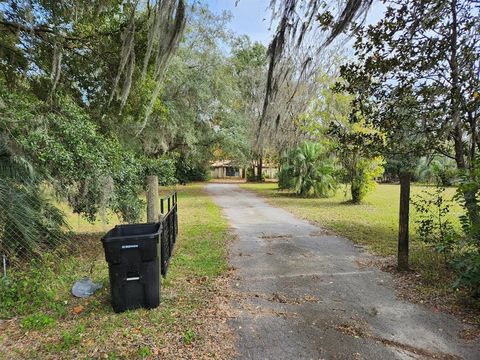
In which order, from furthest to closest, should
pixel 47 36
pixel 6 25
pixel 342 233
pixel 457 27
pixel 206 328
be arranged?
pixel 342 233 < pixel 47 36 < pixel 6 25 < pixel 457 27 < pixel 206 328

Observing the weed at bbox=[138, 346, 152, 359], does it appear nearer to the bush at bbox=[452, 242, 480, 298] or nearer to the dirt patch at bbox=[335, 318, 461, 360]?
the dirt patch at bbox=[335, 318, 461, 360]

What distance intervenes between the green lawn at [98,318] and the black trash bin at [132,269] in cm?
12

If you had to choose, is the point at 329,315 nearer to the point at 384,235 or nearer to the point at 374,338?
the point at 374,338

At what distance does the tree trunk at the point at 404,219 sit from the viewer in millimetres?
5160

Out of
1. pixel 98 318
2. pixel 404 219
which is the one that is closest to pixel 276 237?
pixel 404 219

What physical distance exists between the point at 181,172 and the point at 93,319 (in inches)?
1152

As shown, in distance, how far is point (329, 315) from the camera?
3.72 m

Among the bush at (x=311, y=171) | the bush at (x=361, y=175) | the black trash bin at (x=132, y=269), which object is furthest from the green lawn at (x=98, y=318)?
the bush at (x=311, y=171)

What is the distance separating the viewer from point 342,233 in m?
8.47

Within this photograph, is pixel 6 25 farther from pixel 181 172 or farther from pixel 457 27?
pixel 181 172

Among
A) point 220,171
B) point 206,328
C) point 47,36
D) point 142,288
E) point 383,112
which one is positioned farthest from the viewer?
point 220,171

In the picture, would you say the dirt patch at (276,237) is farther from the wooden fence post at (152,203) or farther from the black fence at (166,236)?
the wooden fence post at (152,203)

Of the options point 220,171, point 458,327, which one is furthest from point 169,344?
point 220,171

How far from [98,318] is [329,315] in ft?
7.87
